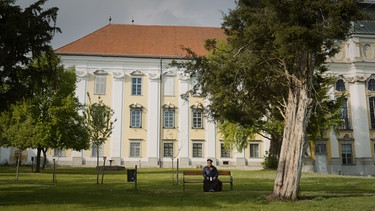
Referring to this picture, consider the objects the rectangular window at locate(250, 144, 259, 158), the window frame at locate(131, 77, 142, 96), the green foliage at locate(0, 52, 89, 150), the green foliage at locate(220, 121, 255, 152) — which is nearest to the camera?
the green foliage at locate(0, 52, 89, 150)

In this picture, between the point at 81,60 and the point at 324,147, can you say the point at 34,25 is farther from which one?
the point at 324,147

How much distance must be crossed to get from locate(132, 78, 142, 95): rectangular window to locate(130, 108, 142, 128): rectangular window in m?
1.90

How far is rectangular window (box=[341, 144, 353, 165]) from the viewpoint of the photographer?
4197 centimetres

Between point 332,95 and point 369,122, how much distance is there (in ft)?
16.1

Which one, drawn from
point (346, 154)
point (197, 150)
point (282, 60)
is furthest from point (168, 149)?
point (282, 60)

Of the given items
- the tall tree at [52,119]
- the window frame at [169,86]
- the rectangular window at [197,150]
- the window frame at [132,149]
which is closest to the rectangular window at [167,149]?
the rectangular window at [197,150]

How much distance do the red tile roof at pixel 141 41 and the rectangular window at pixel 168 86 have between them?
2520 mm

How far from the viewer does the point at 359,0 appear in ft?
41.9

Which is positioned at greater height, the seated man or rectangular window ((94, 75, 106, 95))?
rectangular window ((94, 75, 106, 95))

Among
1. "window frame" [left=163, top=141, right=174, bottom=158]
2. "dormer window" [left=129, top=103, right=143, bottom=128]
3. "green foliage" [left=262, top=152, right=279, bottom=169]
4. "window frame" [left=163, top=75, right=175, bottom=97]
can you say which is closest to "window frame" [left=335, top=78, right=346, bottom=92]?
"green foliage" [left=262, top=152, right=279, bottom=169]

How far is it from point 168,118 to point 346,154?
64.2 ft

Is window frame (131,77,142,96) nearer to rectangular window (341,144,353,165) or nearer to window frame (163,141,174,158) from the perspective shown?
window frame (163,141,174,158)

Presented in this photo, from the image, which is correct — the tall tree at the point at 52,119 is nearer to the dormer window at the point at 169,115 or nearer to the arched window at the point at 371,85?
the dormer window at the point at 169,115

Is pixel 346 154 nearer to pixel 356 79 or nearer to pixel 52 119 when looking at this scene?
pixel 356 79
